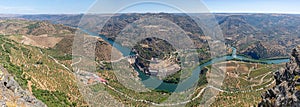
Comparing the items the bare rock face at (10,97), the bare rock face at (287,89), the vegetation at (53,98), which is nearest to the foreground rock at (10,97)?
the bare rock face at (10,97)

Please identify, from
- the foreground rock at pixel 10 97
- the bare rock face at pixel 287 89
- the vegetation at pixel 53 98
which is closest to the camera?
the foreground rock at pixel 10 97

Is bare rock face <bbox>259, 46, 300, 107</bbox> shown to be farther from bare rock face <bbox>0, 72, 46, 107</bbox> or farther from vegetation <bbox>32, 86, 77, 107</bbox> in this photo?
vegetation <bbox>32, 86, 77, 107</bbox>

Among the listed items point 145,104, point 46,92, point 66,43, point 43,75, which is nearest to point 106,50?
point 66,43

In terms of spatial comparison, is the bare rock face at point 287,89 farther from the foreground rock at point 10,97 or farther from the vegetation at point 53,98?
the vegetation at point 53,98

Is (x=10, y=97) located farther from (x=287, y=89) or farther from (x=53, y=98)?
(x=53, y=98)

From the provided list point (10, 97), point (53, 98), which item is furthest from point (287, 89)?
point (53, 98)

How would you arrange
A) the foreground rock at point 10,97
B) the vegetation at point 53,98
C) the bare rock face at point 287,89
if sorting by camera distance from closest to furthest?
the foreground rock at point 10,97 < the bare rock face at point 287,89 < the vegetation at point 53,98

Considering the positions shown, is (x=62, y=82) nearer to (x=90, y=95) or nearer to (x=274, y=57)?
(x=90, y=95)

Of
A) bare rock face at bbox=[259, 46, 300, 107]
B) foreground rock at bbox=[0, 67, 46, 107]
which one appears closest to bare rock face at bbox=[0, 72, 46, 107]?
foreground rock at bbox=[0, 67, 46, 107]
